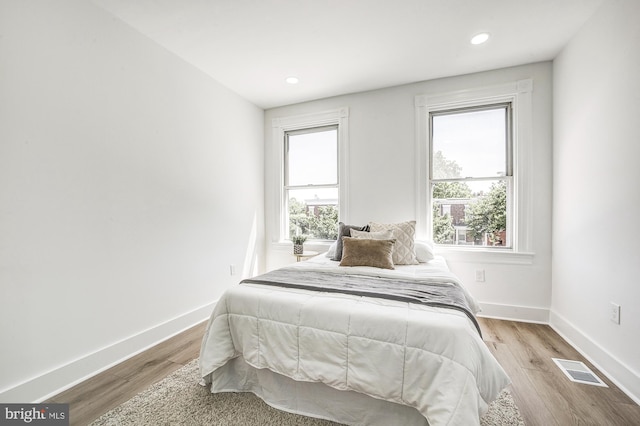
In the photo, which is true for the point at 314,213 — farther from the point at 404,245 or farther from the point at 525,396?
the point at 525,396

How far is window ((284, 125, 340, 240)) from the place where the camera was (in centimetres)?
381

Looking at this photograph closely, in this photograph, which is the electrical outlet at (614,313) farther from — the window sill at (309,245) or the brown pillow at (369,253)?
the window sill at (309,245)

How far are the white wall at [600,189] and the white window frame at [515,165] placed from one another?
220 millimetres

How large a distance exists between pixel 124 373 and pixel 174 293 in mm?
787

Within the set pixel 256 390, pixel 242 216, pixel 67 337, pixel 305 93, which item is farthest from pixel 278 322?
pixel 305 93

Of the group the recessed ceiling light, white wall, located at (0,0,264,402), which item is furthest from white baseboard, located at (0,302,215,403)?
the recessed ceiling light

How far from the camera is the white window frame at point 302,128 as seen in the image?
3594 mm

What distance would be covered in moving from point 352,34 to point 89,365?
3.24 metres

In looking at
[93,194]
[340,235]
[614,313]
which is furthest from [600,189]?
[93,194]

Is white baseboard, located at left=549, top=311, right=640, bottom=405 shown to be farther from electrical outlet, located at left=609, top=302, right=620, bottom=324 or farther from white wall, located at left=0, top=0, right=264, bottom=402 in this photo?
white wall, located at left=0, top=0, right=264, bottom=402

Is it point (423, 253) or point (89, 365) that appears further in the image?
point (423, 253)

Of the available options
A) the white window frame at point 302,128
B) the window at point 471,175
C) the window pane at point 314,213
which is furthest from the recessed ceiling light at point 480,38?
the window pane at point 314,213

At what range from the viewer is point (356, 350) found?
1338mm

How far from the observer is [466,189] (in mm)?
3148
